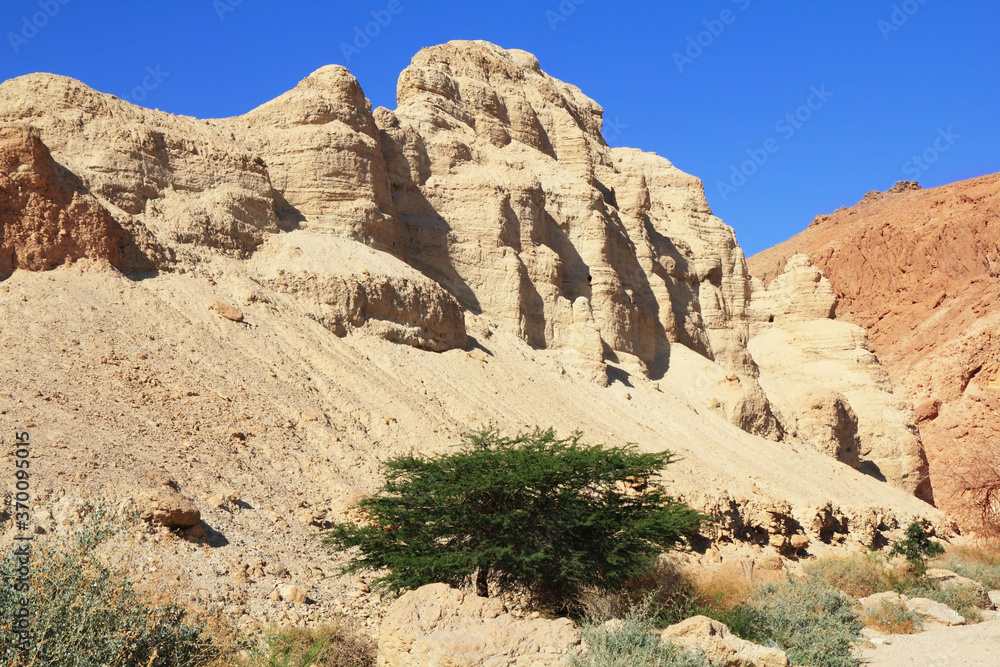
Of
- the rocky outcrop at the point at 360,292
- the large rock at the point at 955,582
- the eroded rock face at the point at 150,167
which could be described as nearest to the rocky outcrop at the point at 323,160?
the rocky outcrop at the point at 360,292

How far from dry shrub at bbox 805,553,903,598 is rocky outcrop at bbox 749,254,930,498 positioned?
16366 millimetres

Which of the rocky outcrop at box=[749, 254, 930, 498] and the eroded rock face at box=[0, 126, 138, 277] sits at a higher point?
the rocky outcrop at box=[749, 254, 930, 498]

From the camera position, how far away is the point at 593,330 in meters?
30.9

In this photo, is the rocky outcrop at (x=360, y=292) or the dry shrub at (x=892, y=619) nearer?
the dry shrub at (x=892, y=619)

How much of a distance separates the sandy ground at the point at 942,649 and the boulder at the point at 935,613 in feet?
1.82

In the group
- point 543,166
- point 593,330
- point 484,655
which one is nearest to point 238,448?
point 484,655

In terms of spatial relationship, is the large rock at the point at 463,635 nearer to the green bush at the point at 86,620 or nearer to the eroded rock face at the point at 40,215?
the green bush at the point at 86,620

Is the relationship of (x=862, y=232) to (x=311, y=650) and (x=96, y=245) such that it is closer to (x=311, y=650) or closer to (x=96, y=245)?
(x=96, y=245)

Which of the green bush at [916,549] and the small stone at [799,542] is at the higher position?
the green bush at [916,549]

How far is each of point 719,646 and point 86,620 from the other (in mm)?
6231

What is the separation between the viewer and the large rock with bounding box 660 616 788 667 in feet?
31.8

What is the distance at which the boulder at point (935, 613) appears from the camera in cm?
1476

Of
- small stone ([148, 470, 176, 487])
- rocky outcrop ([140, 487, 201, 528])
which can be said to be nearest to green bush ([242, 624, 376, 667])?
rocky outcrop ([140, 487, 201, 528])

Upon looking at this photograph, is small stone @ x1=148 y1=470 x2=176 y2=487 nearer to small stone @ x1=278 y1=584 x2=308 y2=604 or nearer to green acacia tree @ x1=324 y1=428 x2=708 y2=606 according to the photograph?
green acacia tree @ x1=324 y1=428 x2=708 y2=606
